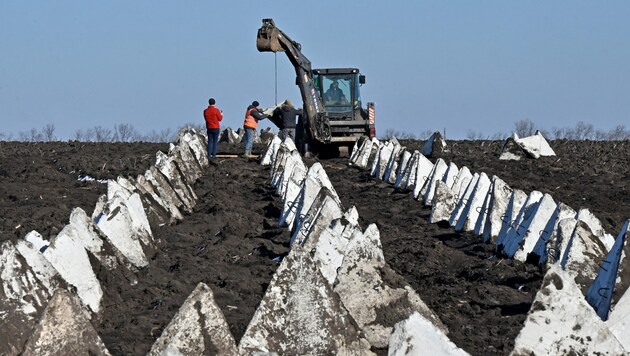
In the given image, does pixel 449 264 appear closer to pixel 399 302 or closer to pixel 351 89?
pixel 399 302

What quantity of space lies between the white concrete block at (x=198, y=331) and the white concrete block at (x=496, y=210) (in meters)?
7.48

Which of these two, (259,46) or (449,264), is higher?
(259,46)

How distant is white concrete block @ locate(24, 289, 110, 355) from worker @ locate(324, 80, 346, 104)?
24.5 metres

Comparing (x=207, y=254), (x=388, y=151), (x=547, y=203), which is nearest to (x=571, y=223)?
(x=547, y=203)

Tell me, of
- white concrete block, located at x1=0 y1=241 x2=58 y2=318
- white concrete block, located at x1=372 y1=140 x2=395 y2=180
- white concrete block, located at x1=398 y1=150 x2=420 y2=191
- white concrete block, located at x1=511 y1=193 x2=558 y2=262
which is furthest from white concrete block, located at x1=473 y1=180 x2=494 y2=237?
white concrete block, located at x1=372 y1=140 x2=395 y2=180

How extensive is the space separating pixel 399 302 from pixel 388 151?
51.9 ft

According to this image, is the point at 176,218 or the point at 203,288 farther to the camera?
the point at 176,218

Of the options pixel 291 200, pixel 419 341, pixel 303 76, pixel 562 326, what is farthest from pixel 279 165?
pixel 419 341

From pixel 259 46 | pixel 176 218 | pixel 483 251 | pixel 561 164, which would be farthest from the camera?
pixel 259 46

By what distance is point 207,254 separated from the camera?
46.4ft

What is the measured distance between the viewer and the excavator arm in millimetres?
30188

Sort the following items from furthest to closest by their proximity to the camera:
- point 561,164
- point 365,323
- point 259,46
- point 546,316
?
point 259,46, point 561,164, point 365,323, point 546,316

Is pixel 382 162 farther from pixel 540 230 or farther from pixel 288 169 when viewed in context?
pixel 540 230

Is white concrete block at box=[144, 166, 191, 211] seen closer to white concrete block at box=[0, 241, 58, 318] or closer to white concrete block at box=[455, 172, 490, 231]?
white concrete block at box=[455, 172, 490, 231]
